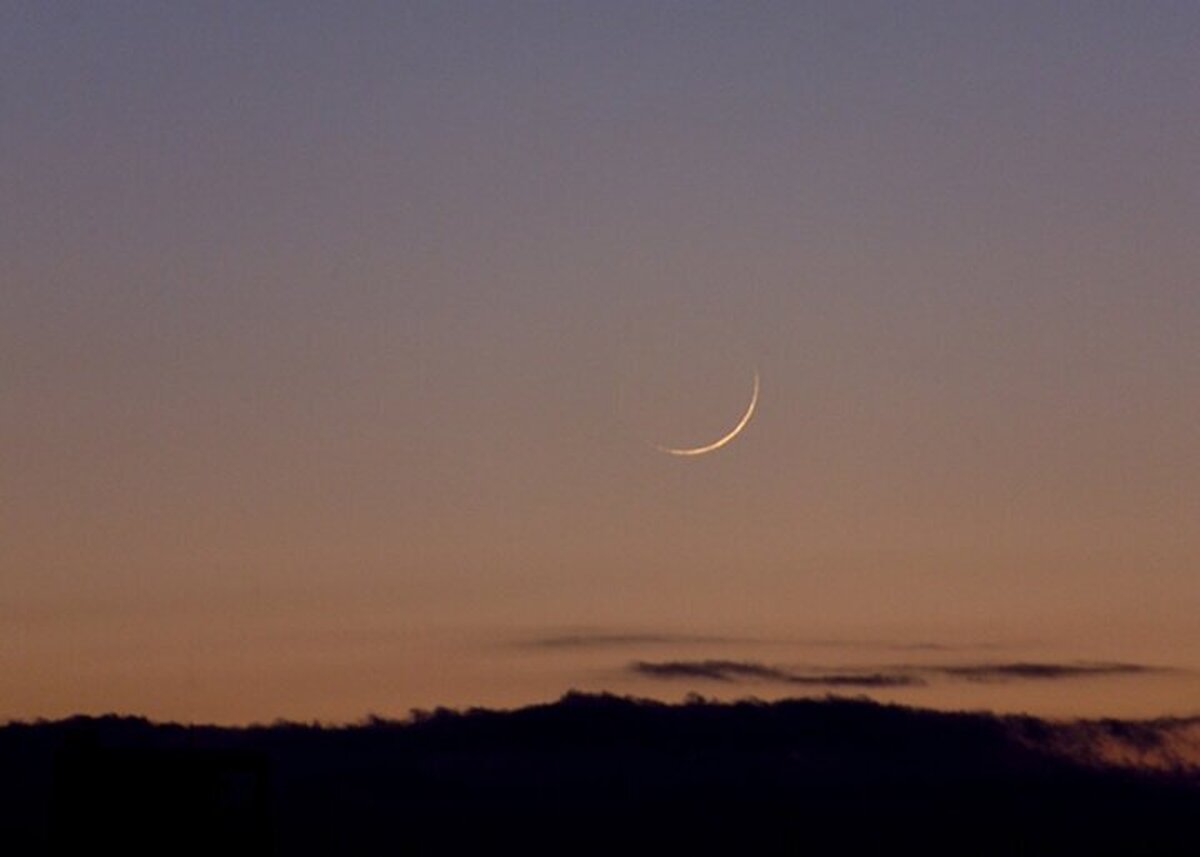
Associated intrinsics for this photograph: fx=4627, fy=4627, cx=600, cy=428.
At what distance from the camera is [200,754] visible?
4825 inches

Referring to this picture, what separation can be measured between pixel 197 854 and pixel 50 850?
4193 mm

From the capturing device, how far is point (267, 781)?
122750 millimetres

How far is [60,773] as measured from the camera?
12169 cm

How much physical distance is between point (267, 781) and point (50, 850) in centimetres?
603

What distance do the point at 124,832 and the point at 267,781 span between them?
13.1 ft

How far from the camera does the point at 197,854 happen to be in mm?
123125

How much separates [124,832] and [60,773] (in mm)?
2349

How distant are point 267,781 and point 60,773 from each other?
548cm

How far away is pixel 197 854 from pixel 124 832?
7.06 ft

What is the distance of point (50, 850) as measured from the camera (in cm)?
12112

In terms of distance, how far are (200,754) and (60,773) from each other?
3.74 m

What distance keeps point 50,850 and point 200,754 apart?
473 cm

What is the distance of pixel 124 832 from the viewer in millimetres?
122250

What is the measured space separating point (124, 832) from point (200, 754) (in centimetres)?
286
